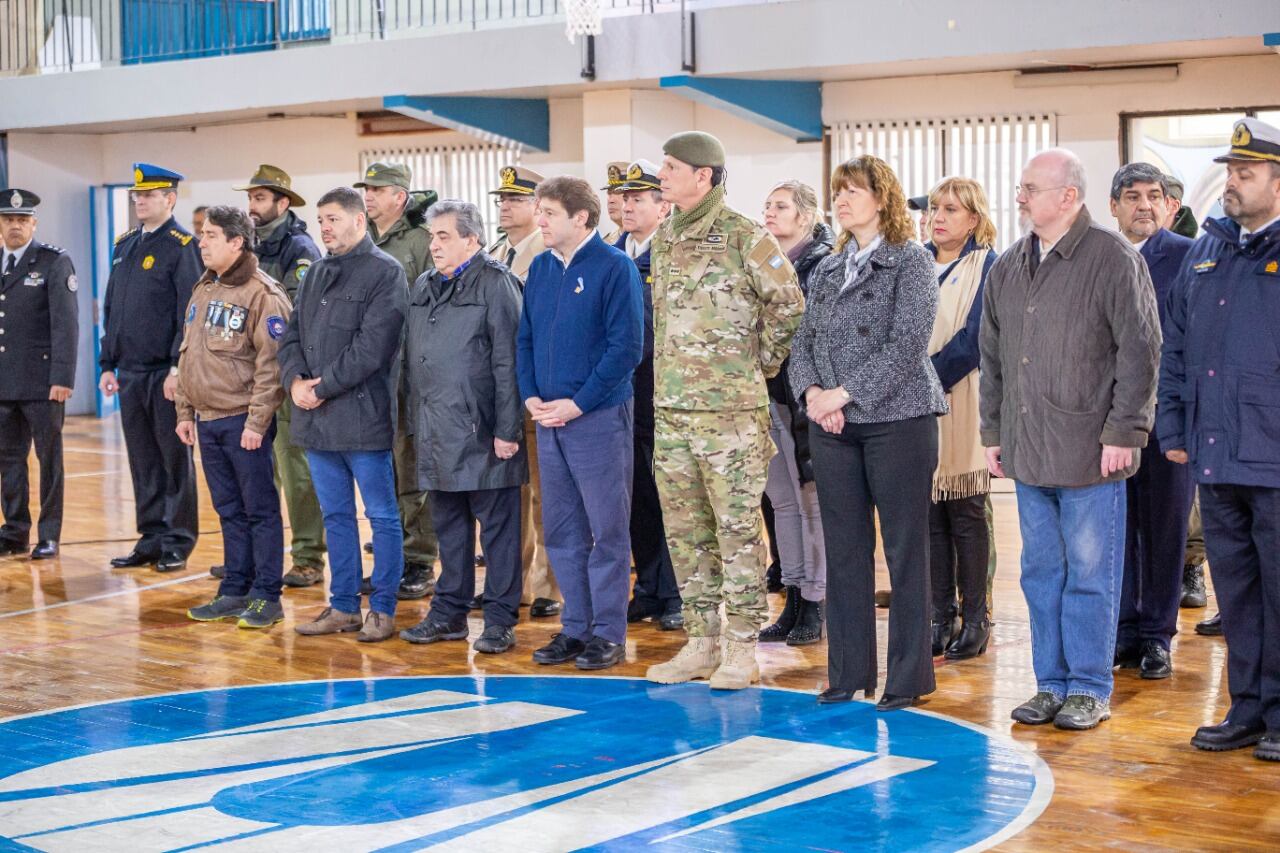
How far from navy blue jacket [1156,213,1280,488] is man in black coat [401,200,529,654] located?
2.29 metres

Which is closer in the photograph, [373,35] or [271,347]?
[271,347]

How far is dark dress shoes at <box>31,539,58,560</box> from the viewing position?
816 centimetres

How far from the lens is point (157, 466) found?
793cm

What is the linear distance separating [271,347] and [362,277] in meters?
0.54

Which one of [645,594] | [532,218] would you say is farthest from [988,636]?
[532,218]

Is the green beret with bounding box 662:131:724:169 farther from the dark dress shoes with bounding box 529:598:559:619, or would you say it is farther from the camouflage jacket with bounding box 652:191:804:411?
the dark dress shoes with bounding box 529:598:559:619

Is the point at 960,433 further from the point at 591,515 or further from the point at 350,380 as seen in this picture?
the point at 350,380

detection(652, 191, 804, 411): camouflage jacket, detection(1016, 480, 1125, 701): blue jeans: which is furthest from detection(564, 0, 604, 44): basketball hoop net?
detection(1016, 480, 1125, 701): blue jeans

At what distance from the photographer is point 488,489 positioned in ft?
19.4

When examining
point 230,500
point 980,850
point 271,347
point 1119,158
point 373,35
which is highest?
point 373,35

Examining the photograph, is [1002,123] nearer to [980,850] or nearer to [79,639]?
[79,639]

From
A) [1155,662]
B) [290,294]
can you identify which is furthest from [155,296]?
[1155,662]

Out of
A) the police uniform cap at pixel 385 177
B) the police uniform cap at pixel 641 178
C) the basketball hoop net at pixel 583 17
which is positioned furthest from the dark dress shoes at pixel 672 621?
the basketball hoop net at pixel 583 17

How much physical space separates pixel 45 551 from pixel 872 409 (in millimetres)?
4878
